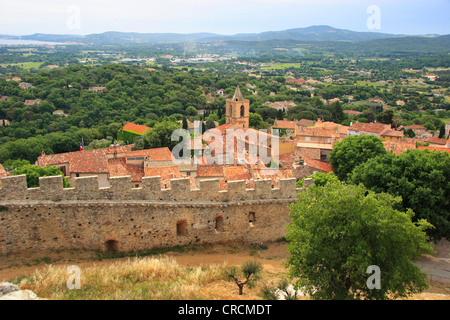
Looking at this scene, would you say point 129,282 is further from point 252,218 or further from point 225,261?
point 252,218

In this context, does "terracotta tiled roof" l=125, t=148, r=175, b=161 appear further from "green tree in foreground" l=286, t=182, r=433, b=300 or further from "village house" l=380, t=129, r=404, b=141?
"village house" l=380, t=129, r=404, b=141

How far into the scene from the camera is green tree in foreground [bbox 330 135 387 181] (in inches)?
1132

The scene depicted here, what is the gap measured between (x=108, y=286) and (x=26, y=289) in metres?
2.08

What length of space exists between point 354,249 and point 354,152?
69.2 ft

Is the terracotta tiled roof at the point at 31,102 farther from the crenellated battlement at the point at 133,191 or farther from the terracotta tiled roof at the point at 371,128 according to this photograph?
the crenellated battlement at the point at 133,191

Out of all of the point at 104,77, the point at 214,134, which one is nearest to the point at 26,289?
the point at 214,134

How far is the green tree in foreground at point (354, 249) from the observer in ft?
31.7

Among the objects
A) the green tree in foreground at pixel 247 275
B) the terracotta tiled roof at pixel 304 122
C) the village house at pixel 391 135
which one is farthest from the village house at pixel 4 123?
the green tree in foreground at pixel 247 275

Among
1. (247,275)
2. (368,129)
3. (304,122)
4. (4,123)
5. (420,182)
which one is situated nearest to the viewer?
(247,275)

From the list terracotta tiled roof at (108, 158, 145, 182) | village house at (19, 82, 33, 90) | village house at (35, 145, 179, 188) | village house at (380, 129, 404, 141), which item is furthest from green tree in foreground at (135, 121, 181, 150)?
village house at (19, 82, 33, 90)

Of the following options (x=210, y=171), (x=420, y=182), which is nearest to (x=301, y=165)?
(x=210, y=171)

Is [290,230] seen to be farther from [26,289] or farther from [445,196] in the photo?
[445,196]

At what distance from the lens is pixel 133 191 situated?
529 inches

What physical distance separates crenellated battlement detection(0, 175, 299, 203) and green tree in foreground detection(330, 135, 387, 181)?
15.2 metres
